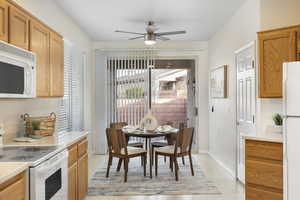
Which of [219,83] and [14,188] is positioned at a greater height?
[219,83]

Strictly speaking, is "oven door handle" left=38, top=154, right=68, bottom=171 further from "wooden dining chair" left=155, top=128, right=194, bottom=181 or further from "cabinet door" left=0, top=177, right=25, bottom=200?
"wooden dining chair" left=155, top=128, right=194, bottom=181

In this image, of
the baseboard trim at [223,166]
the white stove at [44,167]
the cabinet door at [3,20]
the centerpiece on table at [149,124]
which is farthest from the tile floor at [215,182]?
the cabinet door at [3,20]

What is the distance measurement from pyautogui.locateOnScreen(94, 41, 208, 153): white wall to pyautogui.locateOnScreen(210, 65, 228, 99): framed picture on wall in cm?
52

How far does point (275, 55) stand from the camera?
3.33 meters

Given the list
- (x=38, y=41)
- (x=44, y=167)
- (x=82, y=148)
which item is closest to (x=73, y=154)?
(x=82, y=148)

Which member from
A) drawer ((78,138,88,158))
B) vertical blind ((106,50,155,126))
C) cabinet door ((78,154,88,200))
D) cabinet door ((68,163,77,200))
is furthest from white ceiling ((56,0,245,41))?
cabinet door ((68,163,77,200))

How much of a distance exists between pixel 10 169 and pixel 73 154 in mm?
1346

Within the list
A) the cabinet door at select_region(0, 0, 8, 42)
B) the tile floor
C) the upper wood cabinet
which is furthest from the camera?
the tile floor

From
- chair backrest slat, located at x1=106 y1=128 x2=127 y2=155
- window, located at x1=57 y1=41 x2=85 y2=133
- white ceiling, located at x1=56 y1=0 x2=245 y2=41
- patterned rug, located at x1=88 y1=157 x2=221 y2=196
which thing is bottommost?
patterned rug, located at x1=88 y1=157 x2=221 y2=196

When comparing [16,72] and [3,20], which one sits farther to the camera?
[16,72]

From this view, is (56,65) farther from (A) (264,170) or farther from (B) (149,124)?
(A) (264,170)

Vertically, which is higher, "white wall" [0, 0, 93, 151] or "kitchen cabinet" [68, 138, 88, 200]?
"white wall" [0, 0, 93, 151]

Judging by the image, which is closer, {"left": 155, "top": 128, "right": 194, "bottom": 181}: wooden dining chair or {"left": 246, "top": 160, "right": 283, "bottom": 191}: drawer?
{"left": 246, "top": 160, "right": 283, "bottom": 191}: drawer

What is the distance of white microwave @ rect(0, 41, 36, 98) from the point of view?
2209 millimetres
